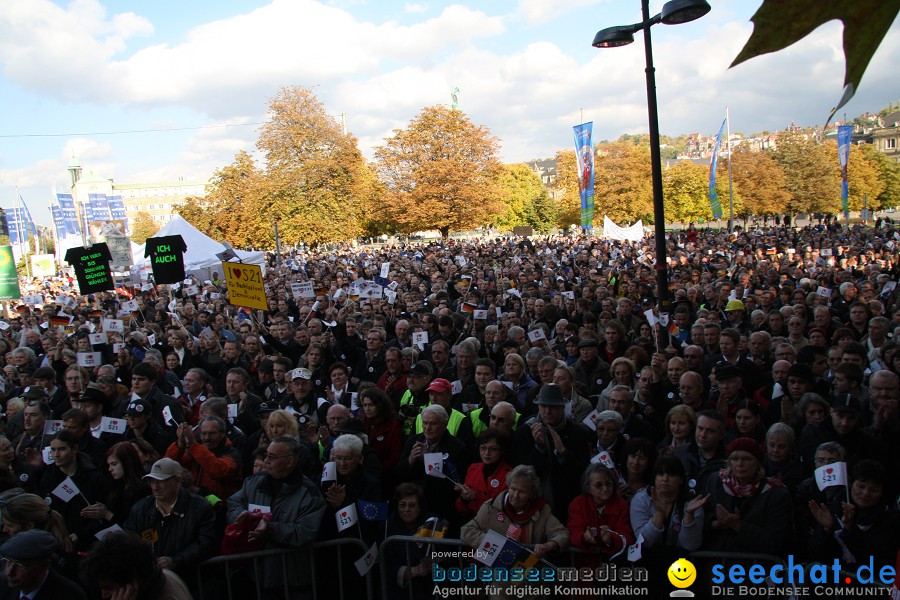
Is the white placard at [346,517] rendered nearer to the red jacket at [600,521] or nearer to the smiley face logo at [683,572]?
the red jacket at [600,521]

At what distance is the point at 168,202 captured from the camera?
542 ft

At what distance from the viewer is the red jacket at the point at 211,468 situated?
5137 millimetres

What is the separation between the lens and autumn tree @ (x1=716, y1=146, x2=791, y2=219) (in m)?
63.0

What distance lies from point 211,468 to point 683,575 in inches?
137

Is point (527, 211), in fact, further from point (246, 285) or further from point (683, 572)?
point (683, 572)

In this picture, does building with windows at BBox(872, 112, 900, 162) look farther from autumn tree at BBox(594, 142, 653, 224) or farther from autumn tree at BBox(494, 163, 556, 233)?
autumn tree at BBox(594, 142, 653, 224)

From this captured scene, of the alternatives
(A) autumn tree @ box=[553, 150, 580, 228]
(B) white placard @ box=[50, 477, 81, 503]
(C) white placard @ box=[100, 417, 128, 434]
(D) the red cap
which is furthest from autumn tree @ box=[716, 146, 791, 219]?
(B) white placard @ box=[50, 477, 81, 503]

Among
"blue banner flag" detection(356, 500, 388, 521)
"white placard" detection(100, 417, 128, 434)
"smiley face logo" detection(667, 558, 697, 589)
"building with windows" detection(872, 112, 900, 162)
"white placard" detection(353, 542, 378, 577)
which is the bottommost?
"white placard" detection(353, 542, 378, 577)

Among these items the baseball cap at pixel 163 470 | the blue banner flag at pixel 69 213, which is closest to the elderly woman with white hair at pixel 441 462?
the baseball cap at pixel 163 470

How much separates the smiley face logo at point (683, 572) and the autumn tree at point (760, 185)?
217ft

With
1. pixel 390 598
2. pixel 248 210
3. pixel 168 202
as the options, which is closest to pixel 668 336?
pixel 390 598

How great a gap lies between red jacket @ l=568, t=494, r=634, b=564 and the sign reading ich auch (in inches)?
279

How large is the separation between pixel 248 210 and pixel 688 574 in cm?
3894

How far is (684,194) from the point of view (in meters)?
66.6
